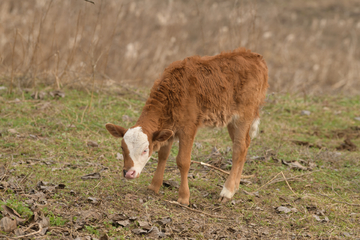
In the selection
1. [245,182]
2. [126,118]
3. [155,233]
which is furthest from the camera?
[126,118]

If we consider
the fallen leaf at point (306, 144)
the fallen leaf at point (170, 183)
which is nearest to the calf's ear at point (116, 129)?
the fallen leaf at point (170, 183)

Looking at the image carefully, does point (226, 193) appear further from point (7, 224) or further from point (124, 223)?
point (7, 224)

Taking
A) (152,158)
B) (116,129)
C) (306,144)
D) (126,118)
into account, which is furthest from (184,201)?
(306,144)

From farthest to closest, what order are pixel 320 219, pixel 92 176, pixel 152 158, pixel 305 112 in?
pixel 305 112 < pixel 152 158 < pixel 92 176 < pixel 320 219

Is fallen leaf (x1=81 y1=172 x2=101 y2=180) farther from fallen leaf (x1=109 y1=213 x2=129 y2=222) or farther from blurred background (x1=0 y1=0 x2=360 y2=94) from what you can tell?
blurred background (x1=0 y1=0 x2=360 y2=94)

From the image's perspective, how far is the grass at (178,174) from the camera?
14.9 ft

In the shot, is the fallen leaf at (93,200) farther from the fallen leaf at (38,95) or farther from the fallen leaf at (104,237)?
the fallen leaf at (38,95)

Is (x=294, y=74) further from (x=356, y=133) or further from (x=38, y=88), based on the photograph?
(x=38, y=88)

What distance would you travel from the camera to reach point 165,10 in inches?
526

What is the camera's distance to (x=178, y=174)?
6156 millimetres

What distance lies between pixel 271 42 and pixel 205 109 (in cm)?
946

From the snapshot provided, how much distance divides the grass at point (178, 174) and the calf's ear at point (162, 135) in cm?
80

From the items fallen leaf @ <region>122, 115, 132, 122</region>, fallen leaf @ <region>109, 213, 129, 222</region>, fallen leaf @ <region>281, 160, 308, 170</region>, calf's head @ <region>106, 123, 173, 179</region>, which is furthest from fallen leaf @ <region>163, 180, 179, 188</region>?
fallen leaf @ <region>122, 115, 132, 122</region>

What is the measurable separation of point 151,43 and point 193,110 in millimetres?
7542
